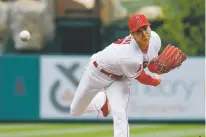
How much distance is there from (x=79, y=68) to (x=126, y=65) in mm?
5239

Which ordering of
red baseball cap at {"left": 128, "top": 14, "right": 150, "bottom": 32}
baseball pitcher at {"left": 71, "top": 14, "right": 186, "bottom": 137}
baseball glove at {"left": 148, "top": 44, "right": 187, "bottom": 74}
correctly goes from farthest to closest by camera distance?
baseball glove at {"left": 148, "top": 44, "right": 187, "bottom": 74} < baseball pitcher at {"left": 71, "top": 14, "right": 186, "bottom": 137} < red baseball cap at {"left": 128, "top": 14, "right": 150, "bottom": 32}

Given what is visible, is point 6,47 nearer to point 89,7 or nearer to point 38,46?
→ point 38,46

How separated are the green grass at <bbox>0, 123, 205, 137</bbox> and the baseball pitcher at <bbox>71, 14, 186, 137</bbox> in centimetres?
257

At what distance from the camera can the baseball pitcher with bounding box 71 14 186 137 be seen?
7.36m

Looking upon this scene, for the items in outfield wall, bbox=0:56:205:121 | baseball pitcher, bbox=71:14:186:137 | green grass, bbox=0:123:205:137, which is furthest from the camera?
outfield wall, bbox=0:56:205:121

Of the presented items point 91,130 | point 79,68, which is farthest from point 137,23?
point 79,68

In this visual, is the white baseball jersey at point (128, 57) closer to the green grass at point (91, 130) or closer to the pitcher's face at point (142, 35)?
the pitcher's face at point (142, 35)

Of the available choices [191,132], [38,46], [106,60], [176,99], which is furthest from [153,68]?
[38,46]

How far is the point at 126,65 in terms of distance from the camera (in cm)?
747

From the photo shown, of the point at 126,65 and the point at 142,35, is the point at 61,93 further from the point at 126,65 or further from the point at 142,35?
the point at 142,35

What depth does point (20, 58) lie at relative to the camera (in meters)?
12.7

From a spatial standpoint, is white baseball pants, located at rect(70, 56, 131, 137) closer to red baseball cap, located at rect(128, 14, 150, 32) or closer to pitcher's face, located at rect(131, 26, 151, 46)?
pitcher's face, located at rect(131, 26, 151, 46)

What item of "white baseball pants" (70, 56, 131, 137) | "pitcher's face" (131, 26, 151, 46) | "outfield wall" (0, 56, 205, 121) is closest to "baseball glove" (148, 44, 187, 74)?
"pitcher's face" (131, 26, 151, 46)

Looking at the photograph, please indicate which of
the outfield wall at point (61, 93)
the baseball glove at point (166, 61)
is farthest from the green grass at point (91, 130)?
the baseball glove at point (166, 61)
